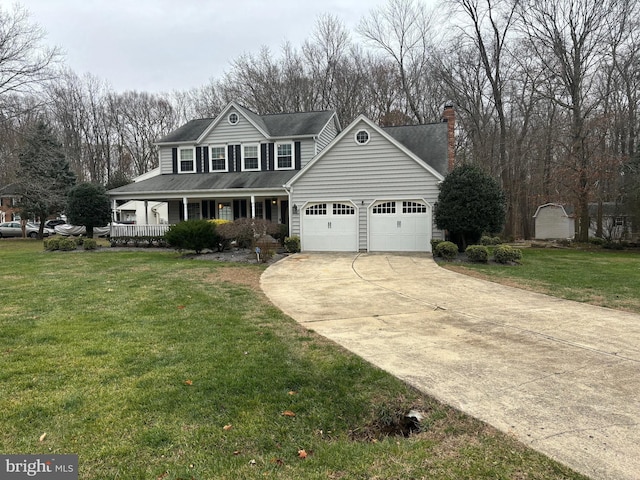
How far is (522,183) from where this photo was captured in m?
30.1

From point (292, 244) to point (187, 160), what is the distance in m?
10.6

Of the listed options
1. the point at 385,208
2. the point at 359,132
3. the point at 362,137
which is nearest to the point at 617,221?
the point at 385,208

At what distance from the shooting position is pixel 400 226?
16.3 m

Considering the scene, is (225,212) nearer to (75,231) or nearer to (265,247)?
(265,247)

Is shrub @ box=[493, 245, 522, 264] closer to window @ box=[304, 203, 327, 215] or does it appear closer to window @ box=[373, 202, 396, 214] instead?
window @ box=[373, 202, 396, 214]

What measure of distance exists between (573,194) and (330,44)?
21781 millimetres

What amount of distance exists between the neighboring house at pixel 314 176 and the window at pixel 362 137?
41mm

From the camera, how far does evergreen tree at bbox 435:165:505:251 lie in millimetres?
14242

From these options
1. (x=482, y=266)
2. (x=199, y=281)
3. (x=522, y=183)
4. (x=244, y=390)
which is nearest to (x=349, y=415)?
(x=244, y=390)

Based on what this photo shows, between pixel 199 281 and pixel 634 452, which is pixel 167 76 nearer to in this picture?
pixel 199 281

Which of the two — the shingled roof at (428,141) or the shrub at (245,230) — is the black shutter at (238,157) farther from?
the shingled roof at (428,141)

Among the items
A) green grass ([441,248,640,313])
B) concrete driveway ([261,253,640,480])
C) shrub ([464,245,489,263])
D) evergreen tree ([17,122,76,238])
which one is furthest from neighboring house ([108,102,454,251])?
concrete driveway ([261,253,640,480])

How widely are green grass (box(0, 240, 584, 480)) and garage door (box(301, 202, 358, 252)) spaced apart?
10.7 meters

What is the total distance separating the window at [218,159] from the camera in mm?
22469
